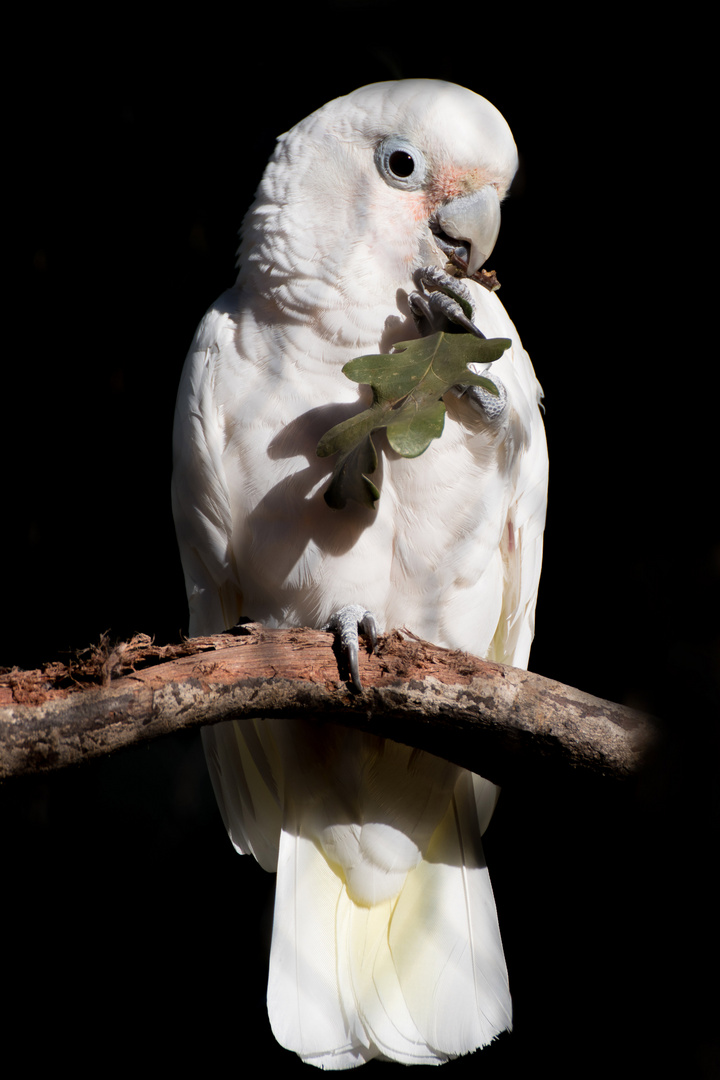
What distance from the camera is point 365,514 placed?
1.31 metres

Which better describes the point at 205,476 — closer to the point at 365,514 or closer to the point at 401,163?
the point at 365,514

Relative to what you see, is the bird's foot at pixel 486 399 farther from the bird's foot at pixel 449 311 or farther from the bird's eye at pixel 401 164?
the bird's eye at pixel 401 164

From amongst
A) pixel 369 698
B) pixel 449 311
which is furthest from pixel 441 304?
pixel 369 698

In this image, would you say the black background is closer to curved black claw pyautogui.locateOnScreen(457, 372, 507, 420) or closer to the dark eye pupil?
the dark eye pupil

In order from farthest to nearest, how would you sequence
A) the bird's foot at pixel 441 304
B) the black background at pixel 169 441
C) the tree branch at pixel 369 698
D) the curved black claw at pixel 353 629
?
the black background at pixel 169 441 → the bird's foot at pixel 441 304 → the curved black claw at pixel 353 629 → the tree branch at pixel 369 698

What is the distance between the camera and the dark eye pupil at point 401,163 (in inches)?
53.2

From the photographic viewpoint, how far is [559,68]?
5.94 feet

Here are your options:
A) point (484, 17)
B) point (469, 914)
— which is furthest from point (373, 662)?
point (484, 17)

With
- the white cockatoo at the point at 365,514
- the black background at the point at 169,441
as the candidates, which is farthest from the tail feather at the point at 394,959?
the black background at the point at 169,441

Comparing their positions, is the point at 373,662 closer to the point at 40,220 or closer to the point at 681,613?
the point at 681,613

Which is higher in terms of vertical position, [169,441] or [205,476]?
[169,441]

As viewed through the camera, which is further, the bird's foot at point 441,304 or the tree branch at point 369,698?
the bird's foot at point 441,304

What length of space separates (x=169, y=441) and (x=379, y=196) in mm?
1029

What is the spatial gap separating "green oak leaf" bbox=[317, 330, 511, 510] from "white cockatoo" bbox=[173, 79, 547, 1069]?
101 mm
